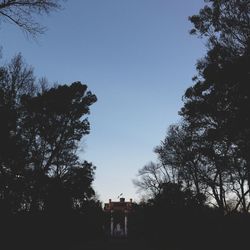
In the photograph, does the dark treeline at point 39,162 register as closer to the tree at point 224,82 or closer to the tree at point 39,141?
→ the tree at point 39,141

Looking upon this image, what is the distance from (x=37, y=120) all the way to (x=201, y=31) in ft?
56.8

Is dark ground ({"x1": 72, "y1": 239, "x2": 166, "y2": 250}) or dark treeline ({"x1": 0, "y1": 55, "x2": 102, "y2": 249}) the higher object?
dark treeline ({"x1": 0, "y1": 55, "x2": 102, "y2": 249})

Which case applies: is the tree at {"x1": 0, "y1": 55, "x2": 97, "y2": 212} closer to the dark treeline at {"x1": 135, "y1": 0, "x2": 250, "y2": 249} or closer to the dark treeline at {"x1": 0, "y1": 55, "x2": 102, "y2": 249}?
the dark treeline at {"x1": 0, "y1": 55, "x2": 102, "y2": 249}

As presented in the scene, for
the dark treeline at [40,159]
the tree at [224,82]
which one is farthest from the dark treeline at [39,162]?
the tree at [224,82]

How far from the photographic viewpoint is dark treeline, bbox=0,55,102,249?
23430mm

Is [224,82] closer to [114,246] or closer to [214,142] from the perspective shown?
[214,142]

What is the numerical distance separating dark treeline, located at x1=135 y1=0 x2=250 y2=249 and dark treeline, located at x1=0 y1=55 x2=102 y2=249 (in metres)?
8.88

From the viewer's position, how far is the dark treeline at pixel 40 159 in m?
23.4

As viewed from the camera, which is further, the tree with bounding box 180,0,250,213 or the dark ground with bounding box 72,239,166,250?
the dark ground with bounding box 72,239,166,250

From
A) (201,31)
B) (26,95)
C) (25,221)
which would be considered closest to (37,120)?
(26,95)

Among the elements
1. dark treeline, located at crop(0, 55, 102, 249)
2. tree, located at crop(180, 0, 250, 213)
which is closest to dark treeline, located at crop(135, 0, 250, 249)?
tree, located at crop(180, 0, 250, 213)

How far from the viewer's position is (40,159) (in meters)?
32.6

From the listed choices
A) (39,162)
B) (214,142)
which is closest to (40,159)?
(39,162)

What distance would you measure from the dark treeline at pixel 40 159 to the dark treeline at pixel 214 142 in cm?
888
